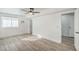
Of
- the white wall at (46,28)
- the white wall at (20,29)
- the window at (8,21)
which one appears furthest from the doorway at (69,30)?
the window at (8,21)

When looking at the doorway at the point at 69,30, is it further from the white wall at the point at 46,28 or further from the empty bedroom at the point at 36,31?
the white wall at the point at 46,28

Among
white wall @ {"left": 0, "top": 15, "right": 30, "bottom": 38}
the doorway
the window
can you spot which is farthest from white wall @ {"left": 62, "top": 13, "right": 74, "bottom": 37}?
the window

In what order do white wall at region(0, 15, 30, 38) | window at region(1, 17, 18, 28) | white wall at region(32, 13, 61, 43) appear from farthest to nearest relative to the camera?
white wall at region(32, 13, 61, 43) → white wall at region(0, 15, 30, 38) → window at region(1, 17, 18, 28)

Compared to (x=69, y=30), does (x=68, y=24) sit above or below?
above

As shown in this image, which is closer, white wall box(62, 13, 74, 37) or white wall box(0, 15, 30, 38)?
white wall box(0, 15, 30, 38)

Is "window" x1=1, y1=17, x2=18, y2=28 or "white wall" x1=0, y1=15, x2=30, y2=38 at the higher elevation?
"window" x1=1, y1=17, x2=18, y2=28

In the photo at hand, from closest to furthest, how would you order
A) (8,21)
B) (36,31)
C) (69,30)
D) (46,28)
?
(8,21) → (46,28) → (36,31) → (69,30)

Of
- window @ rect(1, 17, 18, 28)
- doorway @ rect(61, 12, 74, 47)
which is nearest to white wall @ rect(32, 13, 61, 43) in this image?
doorway @ rect(61, 12, 74, 47)

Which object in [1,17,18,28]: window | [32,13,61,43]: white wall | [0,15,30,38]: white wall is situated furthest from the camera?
[32,13,61,43]: white wall

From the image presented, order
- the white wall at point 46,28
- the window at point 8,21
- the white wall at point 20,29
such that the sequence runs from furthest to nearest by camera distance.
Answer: the white wall at point 46,28, the white wall at point 20,29, the window at point 8,21

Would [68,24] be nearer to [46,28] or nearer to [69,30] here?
[69,30]

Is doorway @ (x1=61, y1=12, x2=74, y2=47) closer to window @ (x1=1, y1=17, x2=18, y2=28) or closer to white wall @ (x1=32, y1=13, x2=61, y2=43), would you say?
white wall @ (x1=32, y1=13, x2=61, y2=43)

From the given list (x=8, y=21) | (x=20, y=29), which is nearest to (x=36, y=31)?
(x=20, y=29)
